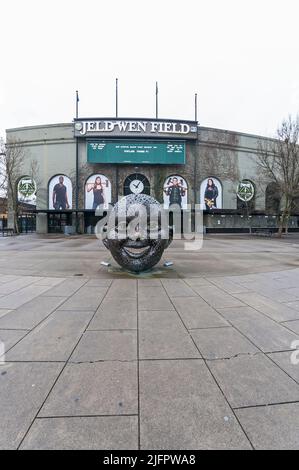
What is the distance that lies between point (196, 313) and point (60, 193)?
39373mm

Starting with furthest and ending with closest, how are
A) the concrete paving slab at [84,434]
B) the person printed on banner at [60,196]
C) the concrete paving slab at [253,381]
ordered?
the person printed on banner at [60,196] → the concrete paving slab at [253,381] → the concrete paving slab at [84,434]


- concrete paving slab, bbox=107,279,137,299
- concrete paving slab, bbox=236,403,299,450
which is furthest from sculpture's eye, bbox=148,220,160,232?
concrete paving slab, bbox=236,403,299,450

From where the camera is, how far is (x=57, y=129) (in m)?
40.9

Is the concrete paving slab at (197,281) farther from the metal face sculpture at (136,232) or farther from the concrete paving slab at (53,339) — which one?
the concrete paving slab at (53,339)

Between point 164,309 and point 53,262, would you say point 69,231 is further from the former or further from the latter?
point 164,309

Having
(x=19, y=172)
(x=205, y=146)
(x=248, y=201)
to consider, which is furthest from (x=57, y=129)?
(x=248, y=201)

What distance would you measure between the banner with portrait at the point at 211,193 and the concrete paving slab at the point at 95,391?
40.4 metres

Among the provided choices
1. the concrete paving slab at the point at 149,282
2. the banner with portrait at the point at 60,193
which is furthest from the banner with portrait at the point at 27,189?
the concrete paving slab at the point at 149,282

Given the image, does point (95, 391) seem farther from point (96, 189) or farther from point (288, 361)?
point (96, 189)

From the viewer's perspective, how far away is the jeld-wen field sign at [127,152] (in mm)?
39438

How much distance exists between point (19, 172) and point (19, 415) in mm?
43802

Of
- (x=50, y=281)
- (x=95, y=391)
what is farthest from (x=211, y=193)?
(x=95, y=391)

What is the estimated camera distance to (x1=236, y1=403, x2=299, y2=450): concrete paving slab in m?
2.03

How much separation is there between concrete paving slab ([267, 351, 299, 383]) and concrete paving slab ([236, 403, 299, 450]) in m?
0.61
